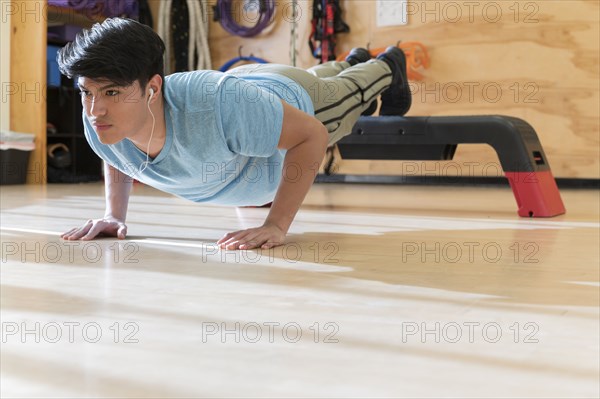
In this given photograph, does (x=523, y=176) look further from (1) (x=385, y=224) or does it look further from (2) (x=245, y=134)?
(2) (x=245, y=134)

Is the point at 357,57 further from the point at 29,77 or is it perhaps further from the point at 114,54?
the point at 29,77

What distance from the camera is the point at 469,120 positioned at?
2631 mm

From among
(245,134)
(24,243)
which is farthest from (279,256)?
(24,243)

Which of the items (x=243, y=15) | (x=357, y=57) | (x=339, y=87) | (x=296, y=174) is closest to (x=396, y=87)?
(x=357, y=57)

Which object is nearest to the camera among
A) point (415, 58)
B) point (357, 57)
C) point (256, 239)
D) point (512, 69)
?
point (256, 239)

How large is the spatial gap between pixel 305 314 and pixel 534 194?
1.65 meters

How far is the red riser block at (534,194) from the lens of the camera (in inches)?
99.5

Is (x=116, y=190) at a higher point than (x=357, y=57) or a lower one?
Answer: lower

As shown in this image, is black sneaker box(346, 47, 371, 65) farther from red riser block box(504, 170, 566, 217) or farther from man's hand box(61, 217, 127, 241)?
man's hand box(61, 217, 127, 241)

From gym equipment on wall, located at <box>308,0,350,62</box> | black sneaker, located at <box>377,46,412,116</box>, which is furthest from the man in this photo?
gym equipment on wall, located at <box>308,0,350,62</box>

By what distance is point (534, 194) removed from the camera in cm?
253

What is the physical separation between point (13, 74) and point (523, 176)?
9.95 ft

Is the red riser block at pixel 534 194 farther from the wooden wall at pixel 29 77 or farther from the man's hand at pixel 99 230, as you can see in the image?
the wooden wall at pixel 29 77

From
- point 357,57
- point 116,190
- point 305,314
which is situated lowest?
point 305,314
